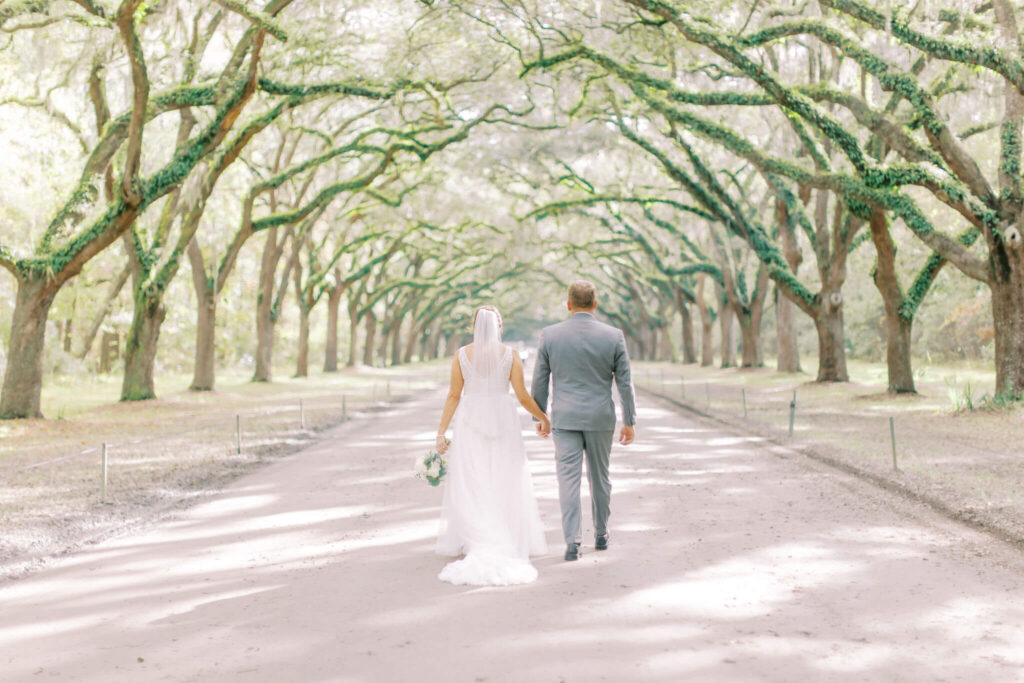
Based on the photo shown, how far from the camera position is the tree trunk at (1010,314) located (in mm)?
16547

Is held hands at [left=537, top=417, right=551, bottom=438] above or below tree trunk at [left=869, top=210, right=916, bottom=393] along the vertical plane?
below

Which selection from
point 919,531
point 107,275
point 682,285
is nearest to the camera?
point 919,531

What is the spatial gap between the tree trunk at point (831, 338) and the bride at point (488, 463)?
68.6 feet

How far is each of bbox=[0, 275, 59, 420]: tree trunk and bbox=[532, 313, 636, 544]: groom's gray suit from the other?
47.3ft

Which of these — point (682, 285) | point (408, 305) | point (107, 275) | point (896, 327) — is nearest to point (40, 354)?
point (896, 327)

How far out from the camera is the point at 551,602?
5520 mm

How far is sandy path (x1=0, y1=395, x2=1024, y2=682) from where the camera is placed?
4457 millimetres

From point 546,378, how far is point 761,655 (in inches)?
118

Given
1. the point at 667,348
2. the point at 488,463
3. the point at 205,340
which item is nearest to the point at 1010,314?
the point at 488,463

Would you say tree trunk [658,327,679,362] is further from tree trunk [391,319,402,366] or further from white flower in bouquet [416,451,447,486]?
white flower in bouquet [416,451,447,486]

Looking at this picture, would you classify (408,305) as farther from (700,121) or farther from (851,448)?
(851,448)

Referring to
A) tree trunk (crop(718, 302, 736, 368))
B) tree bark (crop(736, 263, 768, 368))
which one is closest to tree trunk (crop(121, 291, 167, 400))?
tree bark (crop(736, 263, 768, 368))

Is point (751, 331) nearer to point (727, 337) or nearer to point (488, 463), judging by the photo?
point (727, 337)

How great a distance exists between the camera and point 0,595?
20.0 ft
